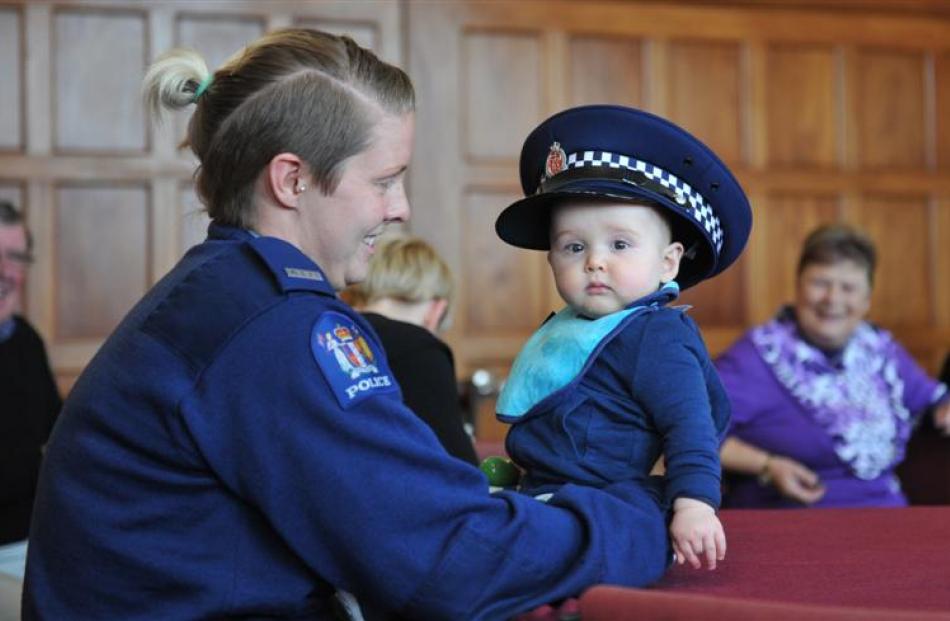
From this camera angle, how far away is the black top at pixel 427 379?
7.97ft

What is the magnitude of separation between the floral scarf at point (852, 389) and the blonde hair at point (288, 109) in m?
2.08

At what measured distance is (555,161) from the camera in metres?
1.68

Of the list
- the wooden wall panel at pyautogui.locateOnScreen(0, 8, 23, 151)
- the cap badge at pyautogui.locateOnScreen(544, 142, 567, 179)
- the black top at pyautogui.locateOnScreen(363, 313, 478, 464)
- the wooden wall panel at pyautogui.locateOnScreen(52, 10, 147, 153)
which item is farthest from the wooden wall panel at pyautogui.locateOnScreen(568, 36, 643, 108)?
the cap badge at pyautogui.locateOnScreen(544, 142, 567, 179)

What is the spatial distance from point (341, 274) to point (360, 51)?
0.26 metres

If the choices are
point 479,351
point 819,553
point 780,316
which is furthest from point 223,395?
point 479,351

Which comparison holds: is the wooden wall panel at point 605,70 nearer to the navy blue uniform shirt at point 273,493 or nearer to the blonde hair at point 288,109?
the blonde hair at point 288,109

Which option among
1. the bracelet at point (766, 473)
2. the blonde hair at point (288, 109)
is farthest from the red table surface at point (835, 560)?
the bracelet at point (766, 473)

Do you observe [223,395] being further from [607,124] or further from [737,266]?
[737,266]

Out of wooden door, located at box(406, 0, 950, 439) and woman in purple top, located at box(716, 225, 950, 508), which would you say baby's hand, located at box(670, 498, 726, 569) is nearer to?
woman in purple top, located at box(716, 225, 950, 508)

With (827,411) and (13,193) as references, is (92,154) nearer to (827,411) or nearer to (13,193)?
(13,193)

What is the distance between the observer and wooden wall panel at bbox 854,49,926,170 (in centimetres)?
543

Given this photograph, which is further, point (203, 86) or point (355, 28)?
point (355, 28)

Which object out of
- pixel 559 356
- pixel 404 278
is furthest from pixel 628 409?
pixel 404 278

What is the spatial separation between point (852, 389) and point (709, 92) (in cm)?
211
